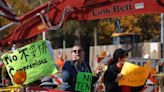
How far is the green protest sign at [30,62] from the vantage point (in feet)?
25.2

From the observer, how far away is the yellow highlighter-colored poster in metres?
7.59

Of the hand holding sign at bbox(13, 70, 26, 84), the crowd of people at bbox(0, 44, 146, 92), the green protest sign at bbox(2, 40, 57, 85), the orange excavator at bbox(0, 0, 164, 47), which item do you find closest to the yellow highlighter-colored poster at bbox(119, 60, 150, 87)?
the crowd of people at bbox(0, 44, 146, 92)

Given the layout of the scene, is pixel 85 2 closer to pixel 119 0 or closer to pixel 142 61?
pixel 119 0

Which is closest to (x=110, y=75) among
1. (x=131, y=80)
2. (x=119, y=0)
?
(x=131, y=80)

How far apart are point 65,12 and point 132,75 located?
5116 millimetres

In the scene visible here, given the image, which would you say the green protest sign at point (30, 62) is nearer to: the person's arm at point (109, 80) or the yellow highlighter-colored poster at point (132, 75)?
the person's arm at point (109, 80)

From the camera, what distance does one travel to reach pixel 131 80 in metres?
7.61

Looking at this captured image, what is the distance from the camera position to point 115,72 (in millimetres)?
7613

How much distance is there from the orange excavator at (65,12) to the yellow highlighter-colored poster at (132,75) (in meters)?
2.92

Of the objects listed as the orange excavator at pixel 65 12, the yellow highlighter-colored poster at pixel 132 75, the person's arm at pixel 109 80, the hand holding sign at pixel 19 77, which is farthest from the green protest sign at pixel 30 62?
the orange excavator at pixel 65 12

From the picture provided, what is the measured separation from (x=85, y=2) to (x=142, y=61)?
92.9 inches

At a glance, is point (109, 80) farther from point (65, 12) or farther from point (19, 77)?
point (65, 12)

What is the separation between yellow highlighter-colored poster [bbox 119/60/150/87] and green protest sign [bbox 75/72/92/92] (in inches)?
19.3

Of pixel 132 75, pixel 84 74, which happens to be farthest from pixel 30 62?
pixel 132 75
